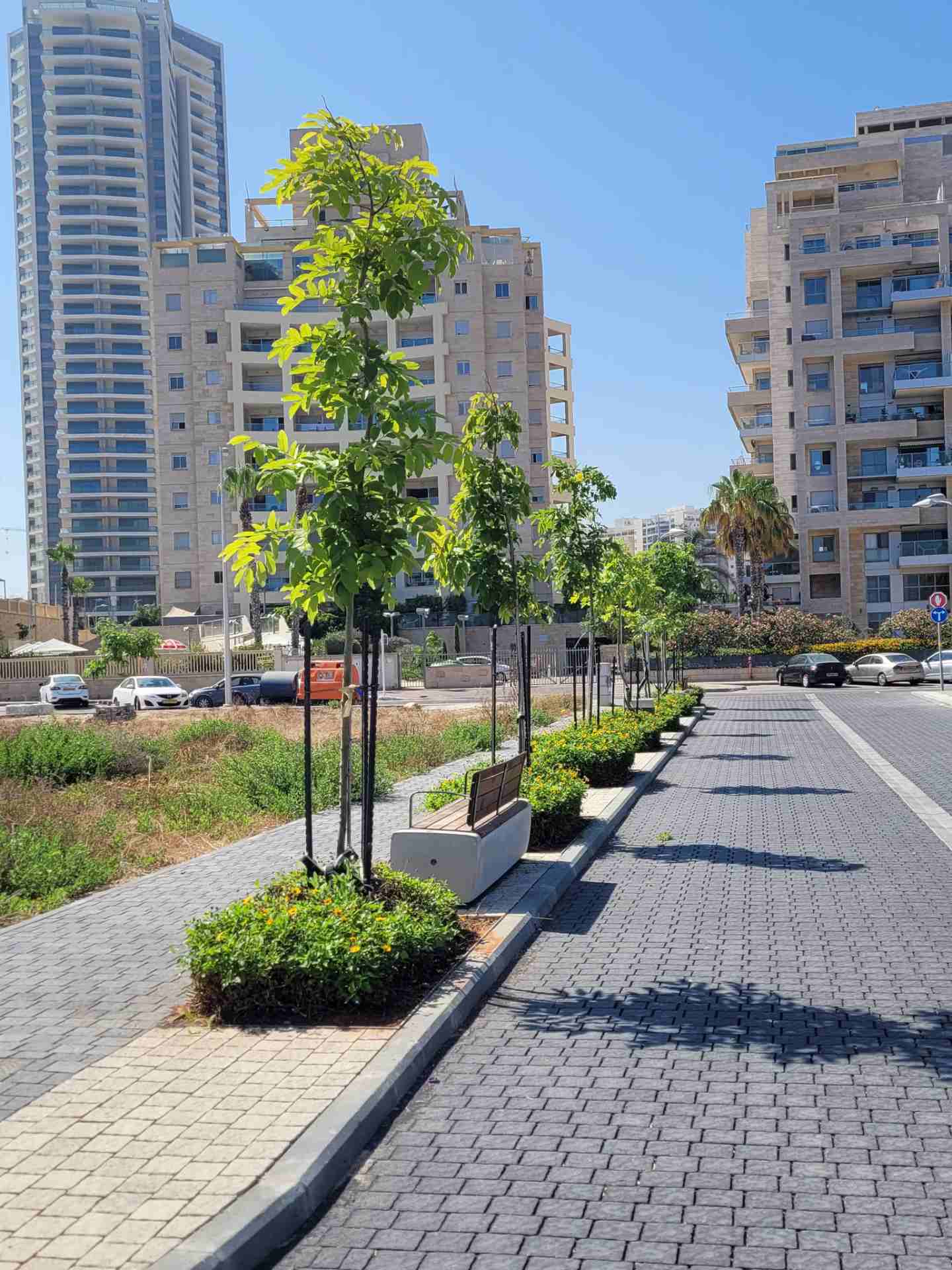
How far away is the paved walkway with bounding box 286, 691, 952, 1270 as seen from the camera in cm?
402

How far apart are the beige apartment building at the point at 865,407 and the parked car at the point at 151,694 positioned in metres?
37.3

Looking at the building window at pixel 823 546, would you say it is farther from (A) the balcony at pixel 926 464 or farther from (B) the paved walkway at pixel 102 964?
(B) the paved walkway at pixel 102 964

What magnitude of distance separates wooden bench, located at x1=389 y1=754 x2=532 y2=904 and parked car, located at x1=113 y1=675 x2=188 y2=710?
37701 mm

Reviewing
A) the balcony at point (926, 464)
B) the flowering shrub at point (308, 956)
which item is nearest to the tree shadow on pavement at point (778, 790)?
the flowering shrub at point (308, 956)

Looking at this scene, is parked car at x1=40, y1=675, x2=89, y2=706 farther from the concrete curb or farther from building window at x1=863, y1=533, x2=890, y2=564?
the concrete curb

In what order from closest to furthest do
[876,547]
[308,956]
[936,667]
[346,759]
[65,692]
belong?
[308,956] < [346,759] < [936,667] < [65,692] < [876,547]

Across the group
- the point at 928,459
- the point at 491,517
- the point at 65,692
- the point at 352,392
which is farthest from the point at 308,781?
the point at 928,459

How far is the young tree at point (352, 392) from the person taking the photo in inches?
292

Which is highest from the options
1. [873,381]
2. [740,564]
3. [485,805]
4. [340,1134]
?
[873,381]

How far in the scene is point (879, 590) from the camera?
69.6 metres

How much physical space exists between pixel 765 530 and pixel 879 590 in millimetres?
9782

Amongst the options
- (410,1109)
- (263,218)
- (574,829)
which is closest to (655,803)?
(574,829)

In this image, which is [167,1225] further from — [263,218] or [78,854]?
[263,218]

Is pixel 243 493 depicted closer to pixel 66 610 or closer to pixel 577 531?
pixel 66 610
